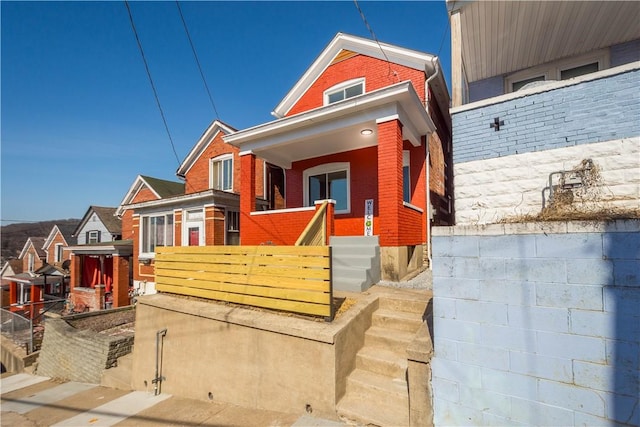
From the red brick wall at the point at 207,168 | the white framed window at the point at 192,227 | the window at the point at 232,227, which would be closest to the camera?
the white framed window at the point at 192,227

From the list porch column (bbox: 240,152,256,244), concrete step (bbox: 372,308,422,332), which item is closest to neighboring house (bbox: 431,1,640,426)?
concrete step (bbox: 372,308,422,332)

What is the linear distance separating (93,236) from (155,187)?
12529mm

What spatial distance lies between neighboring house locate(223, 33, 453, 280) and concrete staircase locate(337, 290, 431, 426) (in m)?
1.17

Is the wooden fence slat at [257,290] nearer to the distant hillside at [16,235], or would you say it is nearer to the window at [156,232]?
the window at [156,232]

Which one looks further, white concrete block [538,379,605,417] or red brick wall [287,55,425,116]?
red brick wall [287,55,425,116]

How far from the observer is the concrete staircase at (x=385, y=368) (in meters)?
3.27

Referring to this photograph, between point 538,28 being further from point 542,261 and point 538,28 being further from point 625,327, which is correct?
point 625,327

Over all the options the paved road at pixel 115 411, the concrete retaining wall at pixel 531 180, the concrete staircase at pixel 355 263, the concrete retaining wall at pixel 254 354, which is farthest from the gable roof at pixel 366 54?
the paved road at pixel 115 411

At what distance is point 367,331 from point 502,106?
410cm

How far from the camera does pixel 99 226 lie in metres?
25.2

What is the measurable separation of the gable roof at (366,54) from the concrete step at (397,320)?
26.0ft

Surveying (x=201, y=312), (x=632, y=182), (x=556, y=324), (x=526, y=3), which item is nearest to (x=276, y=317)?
(x=201, y=312)

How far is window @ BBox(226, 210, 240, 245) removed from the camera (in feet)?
41.2

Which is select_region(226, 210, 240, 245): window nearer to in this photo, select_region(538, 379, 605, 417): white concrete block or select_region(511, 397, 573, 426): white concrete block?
select_region(511, 397, 573, 426): white concrete block
